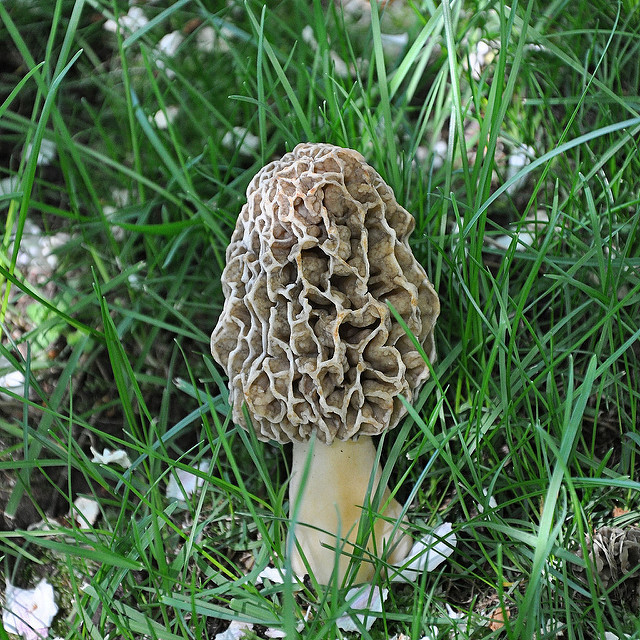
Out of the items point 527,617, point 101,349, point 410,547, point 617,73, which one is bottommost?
point 410,547

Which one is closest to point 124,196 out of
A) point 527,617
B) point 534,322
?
point 534,322

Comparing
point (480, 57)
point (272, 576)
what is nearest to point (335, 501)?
point (272, 576)

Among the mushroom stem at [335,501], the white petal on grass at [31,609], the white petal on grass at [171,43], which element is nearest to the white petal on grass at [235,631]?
the mushroom stem at [335,501]

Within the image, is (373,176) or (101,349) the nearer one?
(373,176)

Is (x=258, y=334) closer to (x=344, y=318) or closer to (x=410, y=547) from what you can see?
(x=344, y=318)

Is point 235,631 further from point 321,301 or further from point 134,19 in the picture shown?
point 134,19

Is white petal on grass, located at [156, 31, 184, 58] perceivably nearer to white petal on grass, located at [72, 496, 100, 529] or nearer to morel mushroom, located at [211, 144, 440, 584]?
morel mushroom, located at [211, 144, 440, 584]

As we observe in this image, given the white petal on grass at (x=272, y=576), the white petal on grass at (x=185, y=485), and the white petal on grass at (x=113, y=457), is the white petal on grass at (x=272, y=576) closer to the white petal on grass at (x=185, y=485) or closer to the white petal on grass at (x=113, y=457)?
the white petal on grass at (x=185, y=485)
